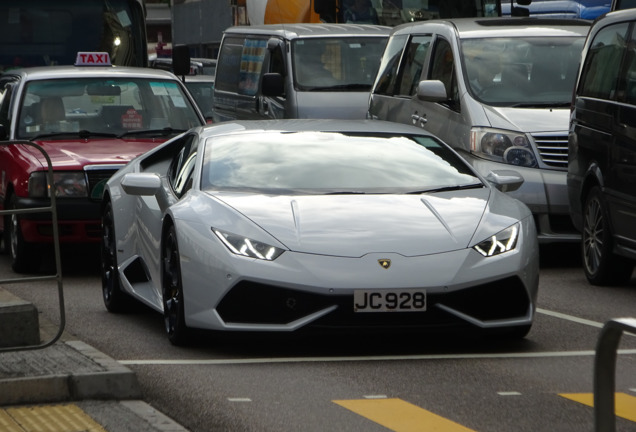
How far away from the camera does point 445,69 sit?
15.1 meters

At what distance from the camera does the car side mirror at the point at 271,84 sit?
19.1 m

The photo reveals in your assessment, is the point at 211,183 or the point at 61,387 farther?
the point at 211,183

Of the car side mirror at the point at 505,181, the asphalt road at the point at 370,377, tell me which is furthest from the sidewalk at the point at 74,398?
the car side mirror at the point at 505,181

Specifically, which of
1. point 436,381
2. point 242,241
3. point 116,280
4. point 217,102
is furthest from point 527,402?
point 217,102

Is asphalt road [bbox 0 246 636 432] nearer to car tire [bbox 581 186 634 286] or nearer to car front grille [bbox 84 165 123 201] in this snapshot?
car tire [bbox 581 186 634 286]

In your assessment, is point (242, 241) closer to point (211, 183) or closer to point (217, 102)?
point (211, 183)

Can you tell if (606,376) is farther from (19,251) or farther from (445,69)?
(445,69)

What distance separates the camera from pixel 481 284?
8.36 m

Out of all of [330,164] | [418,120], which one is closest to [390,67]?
[418,120]

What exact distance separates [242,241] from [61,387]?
168 centimetres

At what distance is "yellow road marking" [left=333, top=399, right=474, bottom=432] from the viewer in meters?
6.48

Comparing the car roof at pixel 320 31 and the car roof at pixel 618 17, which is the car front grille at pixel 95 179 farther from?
the car roof at pixel 320 31

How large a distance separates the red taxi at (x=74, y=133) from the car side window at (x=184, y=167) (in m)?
2.63

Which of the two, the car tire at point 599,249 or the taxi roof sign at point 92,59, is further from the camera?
the taxi roof sign at point 92,59
